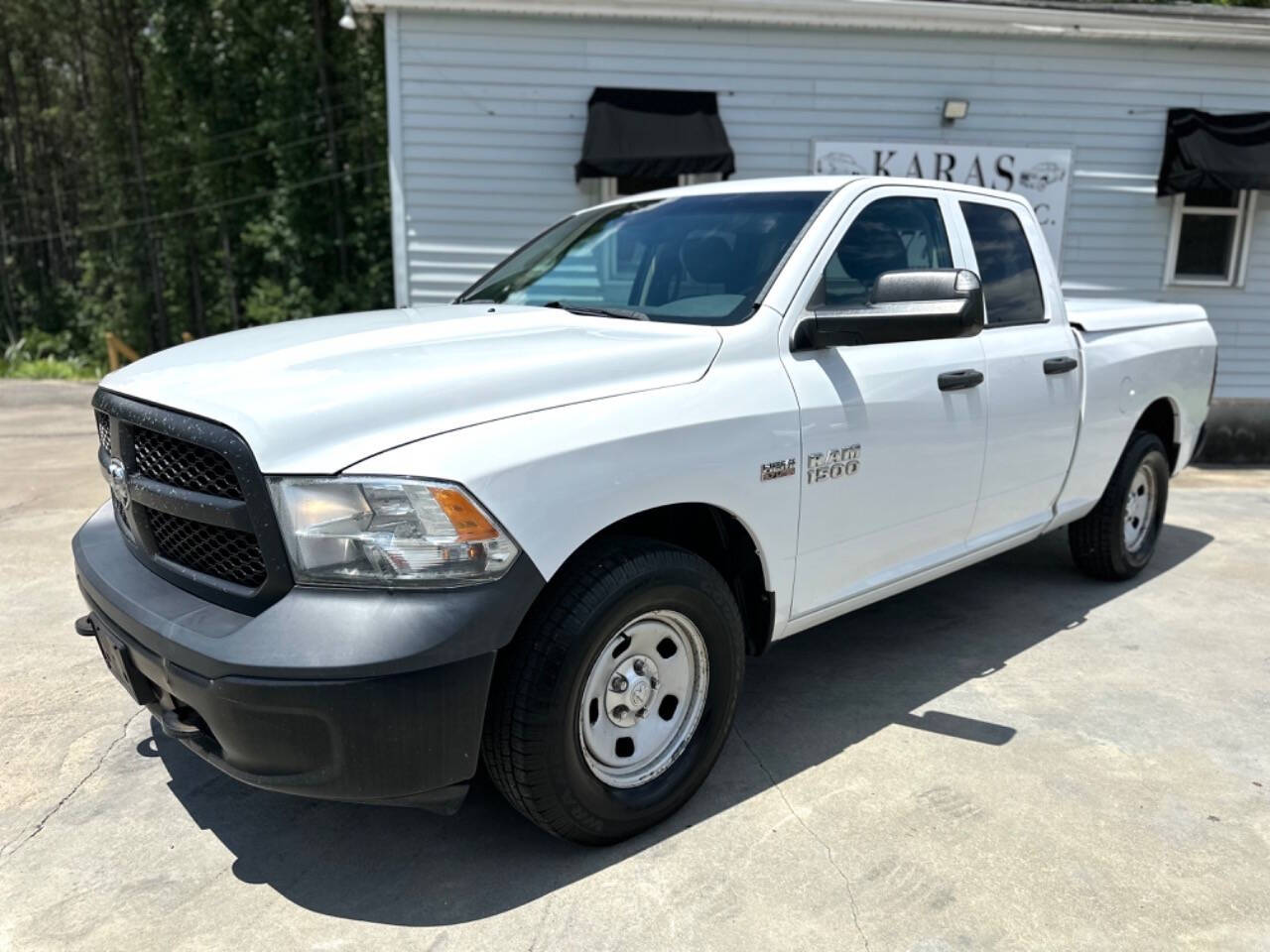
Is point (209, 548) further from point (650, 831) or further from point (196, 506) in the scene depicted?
point (650, 831)

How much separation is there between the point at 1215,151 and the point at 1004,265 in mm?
7515

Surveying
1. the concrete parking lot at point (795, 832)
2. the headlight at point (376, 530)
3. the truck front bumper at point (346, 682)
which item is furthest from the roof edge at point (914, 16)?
the truck front bumper at point (346, 682)

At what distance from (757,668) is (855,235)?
5.87 feet

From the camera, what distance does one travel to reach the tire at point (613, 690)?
2.28 meters

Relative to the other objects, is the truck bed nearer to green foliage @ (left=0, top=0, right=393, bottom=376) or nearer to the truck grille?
the truck grille

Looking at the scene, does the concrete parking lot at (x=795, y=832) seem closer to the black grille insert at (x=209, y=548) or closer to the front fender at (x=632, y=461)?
the front fender at (x=632, y=461)

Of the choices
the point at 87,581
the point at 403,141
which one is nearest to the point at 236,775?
the point at 87,581

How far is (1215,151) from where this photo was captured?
31.6ft

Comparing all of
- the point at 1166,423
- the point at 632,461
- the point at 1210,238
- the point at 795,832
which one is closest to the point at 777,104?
the point at 1210,238

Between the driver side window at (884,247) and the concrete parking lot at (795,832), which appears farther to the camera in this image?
the driver side window at (884,247)

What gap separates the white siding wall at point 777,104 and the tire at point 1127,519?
564 centimetres

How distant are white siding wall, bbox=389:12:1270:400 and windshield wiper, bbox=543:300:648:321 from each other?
633 cm

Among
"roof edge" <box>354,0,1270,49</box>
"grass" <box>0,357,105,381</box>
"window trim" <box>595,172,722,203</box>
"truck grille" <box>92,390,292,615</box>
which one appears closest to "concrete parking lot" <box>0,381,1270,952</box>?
"truck grille" <box>92,390,292,615</box>

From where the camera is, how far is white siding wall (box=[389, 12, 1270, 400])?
8.97m
